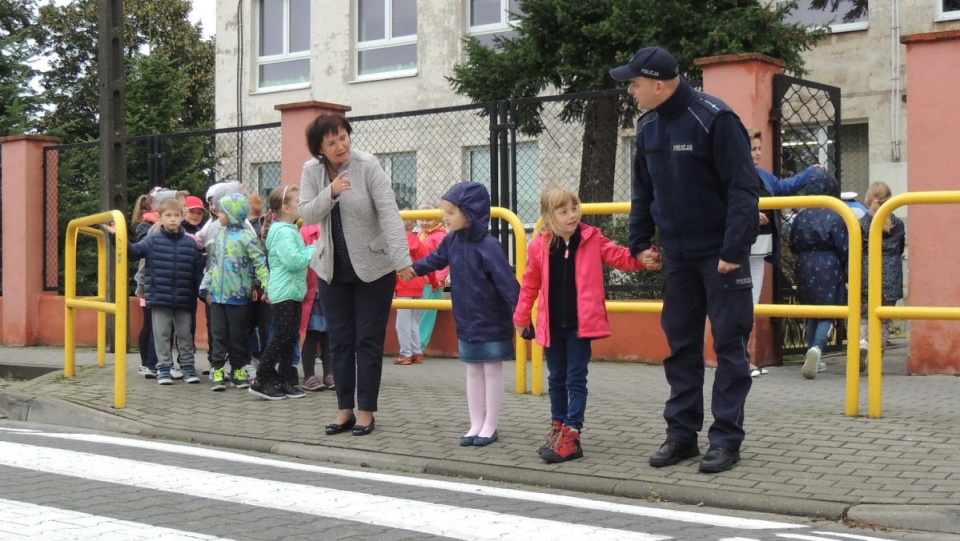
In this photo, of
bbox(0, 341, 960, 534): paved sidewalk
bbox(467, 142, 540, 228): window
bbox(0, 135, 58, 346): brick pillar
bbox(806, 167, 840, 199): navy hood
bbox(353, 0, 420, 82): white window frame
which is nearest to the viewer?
bbox(0, 341, 960, 534): paved sidewalk

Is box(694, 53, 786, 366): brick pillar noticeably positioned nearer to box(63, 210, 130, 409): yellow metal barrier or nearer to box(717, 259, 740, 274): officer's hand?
box(717, 259, 740, 274): officer's hand

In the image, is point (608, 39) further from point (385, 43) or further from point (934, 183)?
point (385, 43)

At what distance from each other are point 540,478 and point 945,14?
16.1 metres

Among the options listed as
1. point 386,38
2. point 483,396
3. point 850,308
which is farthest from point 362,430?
point 386,38

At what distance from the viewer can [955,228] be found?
10.3 metres

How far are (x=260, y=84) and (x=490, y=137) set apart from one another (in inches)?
645

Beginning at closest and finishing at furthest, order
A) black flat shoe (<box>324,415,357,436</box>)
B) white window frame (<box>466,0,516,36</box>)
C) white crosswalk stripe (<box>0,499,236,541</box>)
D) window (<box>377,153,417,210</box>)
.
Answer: white crosswalk stripe (<box>0,499,236,541</box>) < black flat shoe (<box>324,415,357,436</box>) < window (<box>377,153,417,210</box>) < white window frame (<box>466,0,516,36</box>)

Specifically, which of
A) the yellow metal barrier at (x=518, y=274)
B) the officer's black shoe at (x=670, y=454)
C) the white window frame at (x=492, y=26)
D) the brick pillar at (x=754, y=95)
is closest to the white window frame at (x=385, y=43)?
the white window frame at (x=492, y=26)

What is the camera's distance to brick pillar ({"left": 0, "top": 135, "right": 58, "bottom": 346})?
15672 millimetres

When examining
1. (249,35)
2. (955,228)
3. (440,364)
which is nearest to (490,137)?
(440,364)

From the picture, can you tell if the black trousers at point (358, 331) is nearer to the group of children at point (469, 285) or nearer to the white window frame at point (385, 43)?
the group of children at point (469, 285)

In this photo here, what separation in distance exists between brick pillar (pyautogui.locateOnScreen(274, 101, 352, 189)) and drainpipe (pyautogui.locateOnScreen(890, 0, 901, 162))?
1037cm

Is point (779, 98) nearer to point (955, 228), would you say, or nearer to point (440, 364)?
point (955, 228)

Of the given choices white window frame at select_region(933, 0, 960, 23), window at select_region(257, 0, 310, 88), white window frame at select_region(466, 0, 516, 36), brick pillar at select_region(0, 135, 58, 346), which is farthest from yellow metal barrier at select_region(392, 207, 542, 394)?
window at select_region(257, 0, 310, 88)
